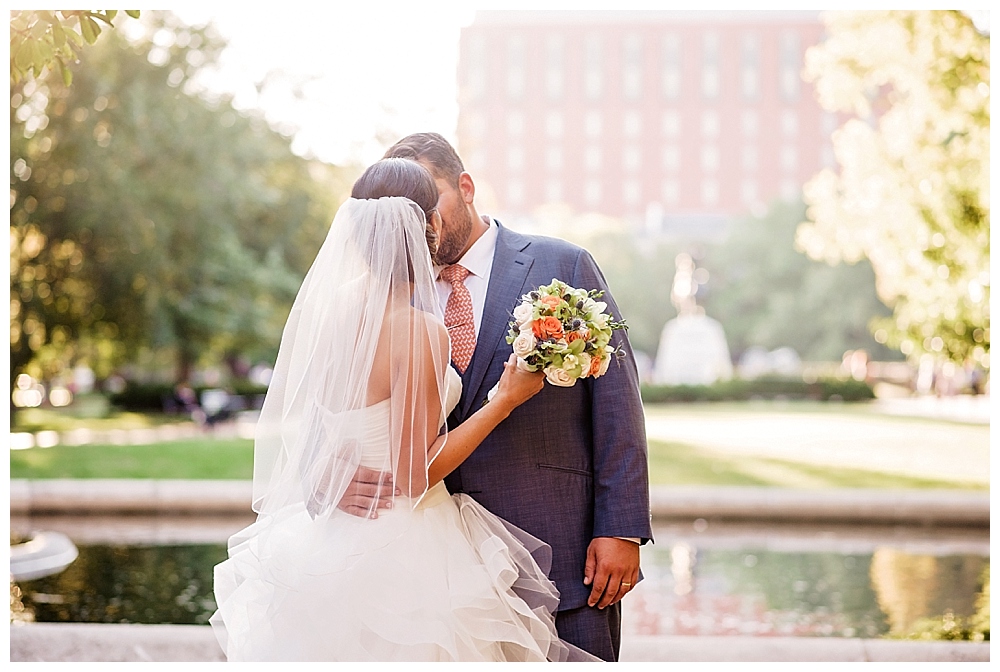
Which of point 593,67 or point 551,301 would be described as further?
point 593,67

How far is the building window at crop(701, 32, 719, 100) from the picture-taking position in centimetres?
8412

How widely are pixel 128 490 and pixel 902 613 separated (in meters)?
7.35

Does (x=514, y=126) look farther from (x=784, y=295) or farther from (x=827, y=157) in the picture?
(x=784, y=295)

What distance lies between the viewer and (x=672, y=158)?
84750 millimetres

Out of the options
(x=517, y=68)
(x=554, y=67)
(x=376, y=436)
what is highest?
(x=554, y=67)

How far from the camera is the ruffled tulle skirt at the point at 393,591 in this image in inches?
116

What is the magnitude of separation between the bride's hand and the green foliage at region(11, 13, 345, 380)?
14.7 meters

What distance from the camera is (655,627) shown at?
6871mm

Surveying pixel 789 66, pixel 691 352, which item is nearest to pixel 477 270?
pixel 691 352

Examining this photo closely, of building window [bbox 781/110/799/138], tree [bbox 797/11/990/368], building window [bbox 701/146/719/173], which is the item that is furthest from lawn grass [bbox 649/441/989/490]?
building window [bbox 781/110/799/138]

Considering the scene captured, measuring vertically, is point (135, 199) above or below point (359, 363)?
above

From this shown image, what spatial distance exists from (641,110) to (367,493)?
85482mm

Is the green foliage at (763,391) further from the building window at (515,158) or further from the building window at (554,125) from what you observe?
the building window at (554,125)

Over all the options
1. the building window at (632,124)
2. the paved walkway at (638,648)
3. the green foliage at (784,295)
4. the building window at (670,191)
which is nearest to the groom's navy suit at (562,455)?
the paved walkway at (638,648)
